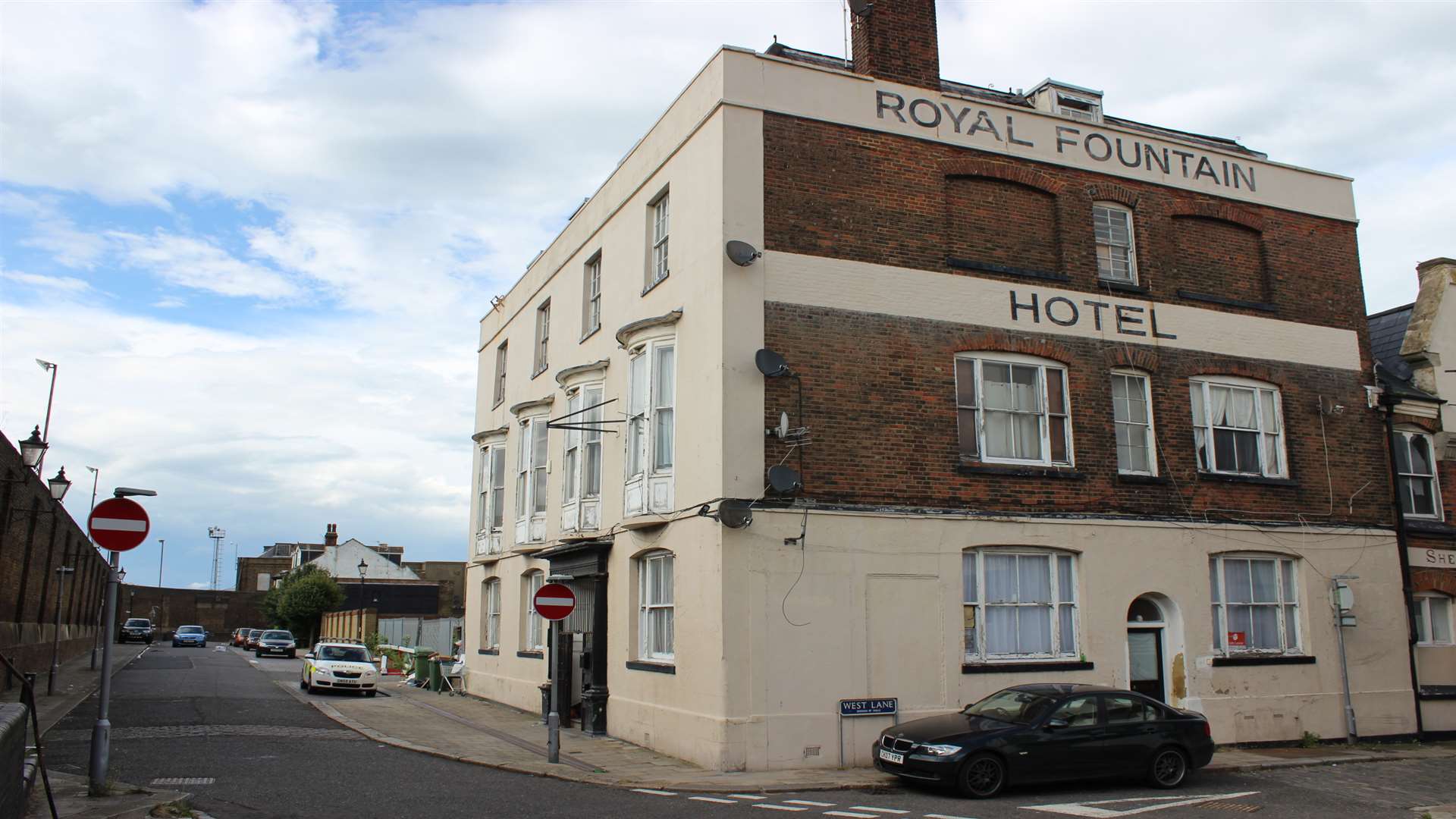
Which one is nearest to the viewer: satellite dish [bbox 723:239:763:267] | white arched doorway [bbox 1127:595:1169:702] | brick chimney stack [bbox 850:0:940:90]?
satellite dish [bbox 723:239:763:267]

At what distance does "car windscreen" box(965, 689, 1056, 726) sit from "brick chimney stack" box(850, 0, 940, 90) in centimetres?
968

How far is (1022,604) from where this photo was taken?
16828 millimetres

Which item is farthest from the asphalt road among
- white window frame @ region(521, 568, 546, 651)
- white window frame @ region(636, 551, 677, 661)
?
white window frame @ region(521, 568, 546, 651)

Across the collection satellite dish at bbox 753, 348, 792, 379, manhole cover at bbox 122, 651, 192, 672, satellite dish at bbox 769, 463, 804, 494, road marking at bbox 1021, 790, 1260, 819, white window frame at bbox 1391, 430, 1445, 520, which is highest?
satellite dish at bbox 753, 348, 792, 379

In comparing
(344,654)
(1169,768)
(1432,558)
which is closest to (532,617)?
(344,654)

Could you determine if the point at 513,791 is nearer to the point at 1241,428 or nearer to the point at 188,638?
the point at 1241,428

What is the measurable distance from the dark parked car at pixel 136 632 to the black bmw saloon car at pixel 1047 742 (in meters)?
64.0

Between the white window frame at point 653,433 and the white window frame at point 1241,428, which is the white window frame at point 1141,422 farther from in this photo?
the white window frame at point 653,433

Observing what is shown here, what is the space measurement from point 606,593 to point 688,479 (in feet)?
13.1

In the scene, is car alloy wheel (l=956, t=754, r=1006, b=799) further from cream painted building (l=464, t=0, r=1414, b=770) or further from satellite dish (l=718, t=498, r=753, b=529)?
satellite dish (l=718, t=498, r=753, b=529)

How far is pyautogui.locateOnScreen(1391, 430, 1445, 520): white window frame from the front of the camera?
20500 millimetres

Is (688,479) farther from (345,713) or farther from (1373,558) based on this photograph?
(1373,558)

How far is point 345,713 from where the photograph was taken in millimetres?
21859

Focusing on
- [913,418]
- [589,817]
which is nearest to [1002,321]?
[913,418]
